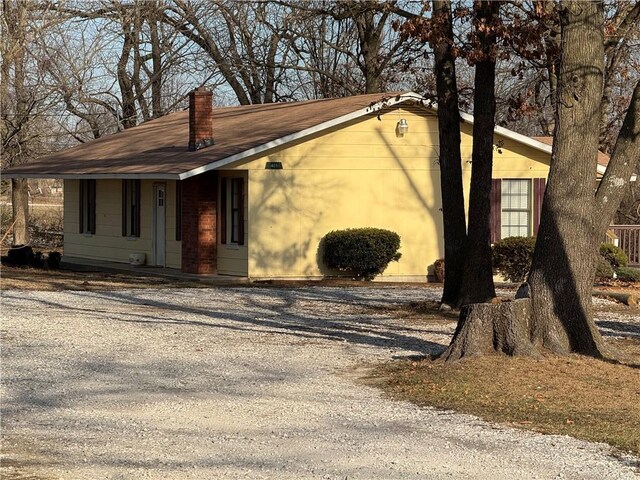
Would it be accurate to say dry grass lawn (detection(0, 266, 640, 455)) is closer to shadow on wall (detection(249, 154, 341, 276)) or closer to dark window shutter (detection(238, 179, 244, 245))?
shadow on wall (detection(249, 154, 341, 276))

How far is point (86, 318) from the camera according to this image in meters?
18.0

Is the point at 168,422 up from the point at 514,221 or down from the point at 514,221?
down

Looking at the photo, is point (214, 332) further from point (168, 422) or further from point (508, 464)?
point (508, 464)

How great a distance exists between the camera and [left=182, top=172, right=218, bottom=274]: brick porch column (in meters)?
26.6

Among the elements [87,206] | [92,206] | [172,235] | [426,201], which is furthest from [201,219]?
[87,206]

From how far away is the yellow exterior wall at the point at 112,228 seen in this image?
2841cm

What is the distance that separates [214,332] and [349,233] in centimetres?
1020

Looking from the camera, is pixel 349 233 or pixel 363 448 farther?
pixel 349 233

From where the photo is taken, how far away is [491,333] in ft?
43.2

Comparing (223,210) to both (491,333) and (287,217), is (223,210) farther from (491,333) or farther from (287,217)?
(491,333)

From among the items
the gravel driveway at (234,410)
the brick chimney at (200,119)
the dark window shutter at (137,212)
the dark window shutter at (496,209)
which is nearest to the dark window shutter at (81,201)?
the dark window shutter at (137,212)

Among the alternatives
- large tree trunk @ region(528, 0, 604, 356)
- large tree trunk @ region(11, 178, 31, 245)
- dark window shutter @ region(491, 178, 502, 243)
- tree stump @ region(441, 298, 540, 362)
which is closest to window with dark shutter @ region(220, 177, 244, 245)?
dark window shutter @ region(491, 178, 502, 243)

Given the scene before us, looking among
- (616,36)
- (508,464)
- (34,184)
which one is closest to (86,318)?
(616,36)

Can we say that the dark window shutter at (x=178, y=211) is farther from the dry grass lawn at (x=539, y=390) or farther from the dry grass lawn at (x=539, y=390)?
the dry grass lawn at (x=539, y=390)
